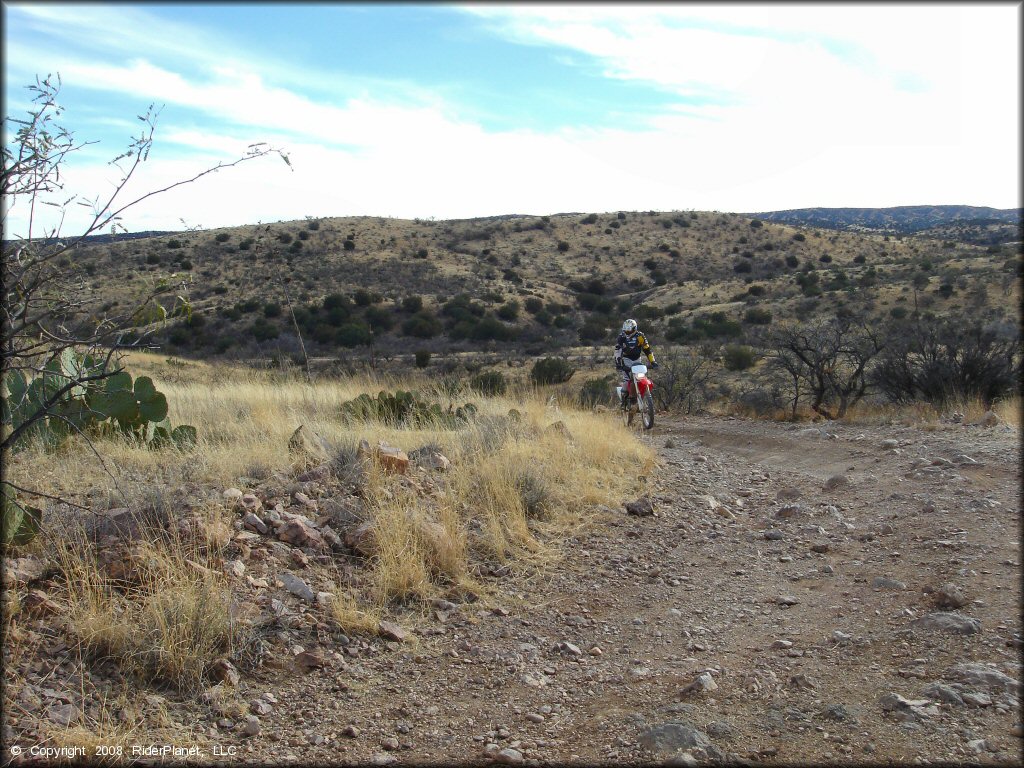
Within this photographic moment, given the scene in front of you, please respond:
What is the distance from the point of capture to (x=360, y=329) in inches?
1463

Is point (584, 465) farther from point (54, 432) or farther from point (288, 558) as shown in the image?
point (54, 432)

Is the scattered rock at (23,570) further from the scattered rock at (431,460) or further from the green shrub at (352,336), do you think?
the green shrub at (352,336)

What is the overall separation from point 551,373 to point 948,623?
65.4ft

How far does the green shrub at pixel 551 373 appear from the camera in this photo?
2375 centimetres

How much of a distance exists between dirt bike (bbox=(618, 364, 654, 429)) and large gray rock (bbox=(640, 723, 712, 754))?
891 cm

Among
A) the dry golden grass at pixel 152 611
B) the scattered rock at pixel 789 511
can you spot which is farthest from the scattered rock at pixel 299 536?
the scattered rock at pixel 789 511

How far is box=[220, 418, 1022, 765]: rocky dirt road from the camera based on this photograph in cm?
331

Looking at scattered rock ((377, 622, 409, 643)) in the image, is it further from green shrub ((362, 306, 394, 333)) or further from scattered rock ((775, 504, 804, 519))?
green shrub ((362, 306, 394, 333))

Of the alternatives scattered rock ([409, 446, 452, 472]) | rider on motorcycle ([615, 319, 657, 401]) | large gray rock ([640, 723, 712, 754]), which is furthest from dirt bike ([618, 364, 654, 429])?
large gray rock ([640, 723, 712, 754])

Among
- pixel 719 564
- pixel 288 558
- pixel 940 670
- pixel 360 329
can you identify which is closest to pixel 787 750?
pixel 940 670

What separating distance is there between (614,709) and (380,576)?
73.8 inches

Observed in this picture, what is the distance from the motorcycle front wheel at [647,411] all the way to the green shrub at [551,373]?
11.0 meters

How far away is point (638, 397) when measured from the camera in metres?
12.2

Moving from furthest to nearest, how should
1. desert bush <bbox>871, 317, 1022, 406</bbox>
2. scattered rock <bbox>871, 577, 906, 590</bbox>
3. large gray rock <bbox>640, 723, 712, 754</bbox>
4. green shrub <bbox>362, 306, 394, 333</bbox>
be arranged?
1. green shrub <bbox>362, 306, 394, 333</bbox>
2. desert bush <bbox>871, 317, 1022, 406</bbox>
3. scattered rock <bbox>871, 577, 906, 590</bbox>
4. large gray rock <bbox>640, 723, 712, 754</bbox>
